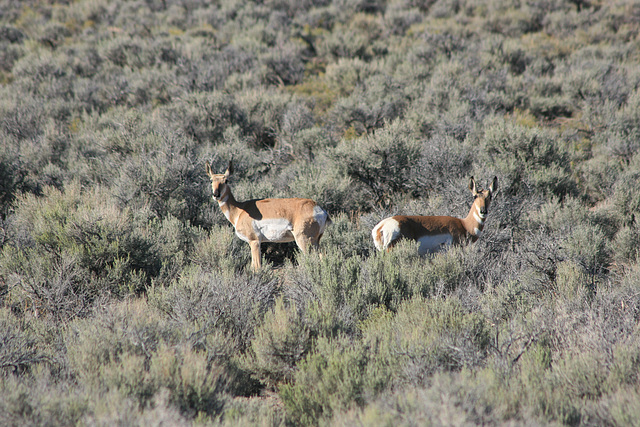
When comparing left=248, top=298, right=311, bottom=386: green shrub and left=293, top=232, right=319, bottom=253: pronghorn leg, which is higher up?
left=248, top=298, right=311, bottom=386: green shrub

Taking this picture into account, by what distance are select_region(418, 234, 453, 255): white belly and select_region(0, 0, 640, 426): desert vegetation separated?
208 millimetres

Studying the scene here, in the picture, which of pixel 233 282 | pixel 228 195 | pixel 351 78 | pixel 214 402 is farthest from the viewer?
pixel 351 78

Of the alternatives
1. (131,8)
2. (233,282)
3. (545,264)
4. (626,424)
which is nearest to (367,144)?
(545,264)

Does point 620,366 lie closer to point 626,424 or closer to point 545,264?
point 626,424

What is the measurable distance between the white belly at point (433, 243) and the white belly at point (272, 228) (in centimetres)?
194

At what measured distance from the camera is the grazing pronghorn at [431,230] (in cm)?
598

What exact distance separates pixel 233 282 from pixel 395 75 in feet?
42.9

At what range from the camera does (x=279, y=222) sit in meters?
6.41

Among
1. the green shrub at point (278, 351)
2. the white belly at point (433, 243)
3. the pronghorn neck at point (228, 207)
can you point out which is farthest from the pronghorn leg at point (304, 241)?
the green shrub at point (278, 351)

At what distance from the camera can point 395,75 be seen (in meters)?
16.0

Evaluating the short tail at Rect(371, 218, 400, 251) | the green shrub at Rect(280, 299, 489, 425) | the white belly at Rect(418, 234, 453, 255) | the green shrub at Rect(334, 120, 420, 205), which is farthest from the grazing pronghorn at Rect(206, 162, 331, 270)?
the green shrub at Rect(334, 120, 420, 205)

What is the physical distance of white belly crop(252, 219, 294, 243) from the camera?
6414 millimetres

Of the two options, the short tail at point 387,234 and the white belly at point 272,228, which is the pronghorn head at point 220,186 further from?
the short tail at point 387,234

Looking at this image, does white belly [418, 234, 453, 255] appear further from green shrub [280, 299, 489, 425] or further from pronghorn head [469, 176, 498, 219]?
green shrub [280, 299, 489, 425]
